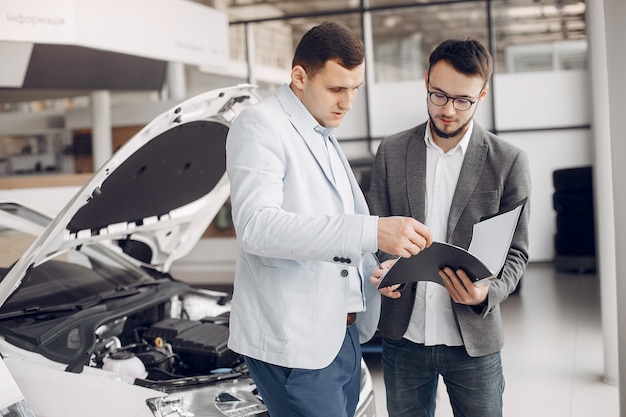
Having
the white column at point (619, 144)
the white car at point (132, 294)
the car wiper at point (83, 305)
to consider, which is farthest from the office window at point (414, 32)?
the white column at point (619, 144)

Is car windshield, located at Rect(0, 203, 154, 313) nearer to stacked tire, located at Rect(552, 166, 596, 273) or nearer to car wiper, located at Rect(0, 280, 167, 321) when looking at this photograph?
car wiper, located at Rect(0, 280, 167, 321)

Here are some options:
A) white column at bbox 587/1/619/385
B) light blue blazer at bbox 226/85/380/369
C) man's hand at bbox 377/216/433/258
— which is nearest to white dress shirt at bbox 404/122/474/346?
light blue blazer at bbox 226/85/380/369

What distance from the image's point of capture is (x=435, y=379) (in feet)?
7.14

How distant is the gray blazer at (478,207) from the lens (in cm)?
205

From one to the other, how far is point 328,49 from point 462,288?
2.30 ft

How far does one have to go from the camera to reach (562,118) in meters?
8.67

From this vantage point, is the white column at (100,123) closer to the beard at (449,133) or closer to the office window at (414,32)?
the office window at (414,32)

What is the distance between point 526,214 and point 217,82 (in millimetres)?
8079

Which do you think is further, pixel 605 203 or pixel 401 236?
pixel 605 203

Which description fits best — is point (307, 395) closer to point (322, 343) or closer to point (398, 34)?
point (322, 343)

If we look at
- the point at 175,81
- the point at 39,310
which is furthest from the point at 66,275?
the point at 175,81

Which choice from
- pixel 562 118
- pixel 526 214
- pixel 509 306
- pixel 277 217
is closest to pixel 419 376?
pixel 526 214

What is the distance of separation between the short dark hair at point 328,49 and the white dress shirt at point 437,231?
1.78 feet

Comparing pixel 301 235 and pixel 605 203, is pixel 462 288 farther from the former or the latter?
pixel 605 203
